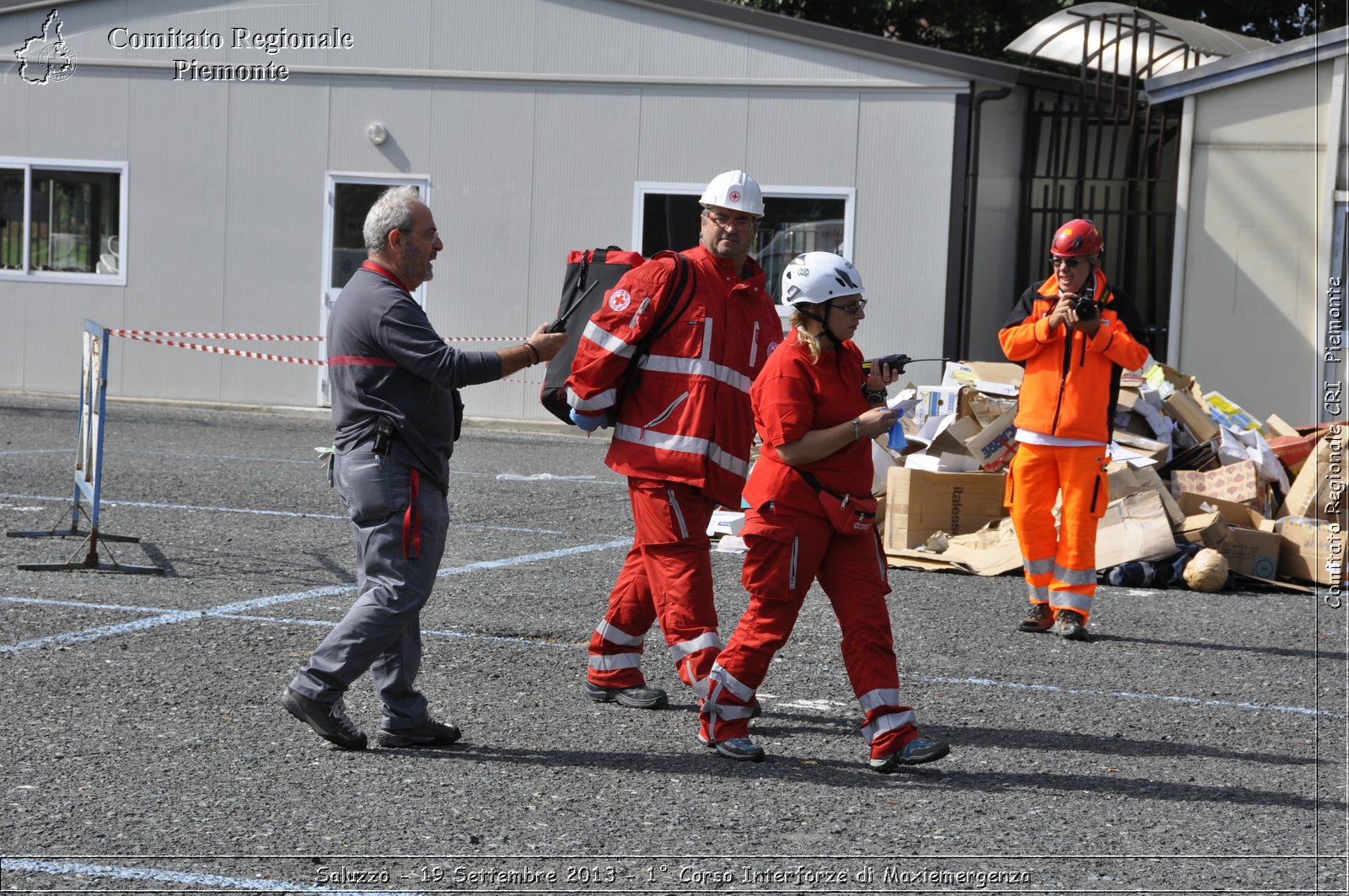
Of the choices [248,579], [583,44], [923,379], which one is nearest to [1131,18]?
[923,379]

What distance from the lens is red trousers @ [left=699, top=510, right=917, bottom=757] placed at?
5.02 meters

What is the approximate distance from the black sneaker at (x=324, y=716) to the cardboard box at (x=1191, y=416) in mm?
7258

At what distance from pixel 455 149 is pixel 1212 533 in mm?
10315

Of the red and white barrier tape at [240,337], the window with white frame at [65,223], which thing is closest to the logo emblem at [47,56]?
the window with white frame at [65,223]

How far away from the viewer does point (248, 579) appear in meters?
7.96

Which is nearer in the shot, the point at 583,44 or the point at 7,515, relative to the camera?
the point at 7,515

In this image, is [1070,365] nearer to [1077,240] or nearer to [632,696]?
[1077,240]

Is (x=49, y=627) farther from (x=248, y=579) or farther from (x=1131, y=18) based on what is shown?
(x=1131, y=18)

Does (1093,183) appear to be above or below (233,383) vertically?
above

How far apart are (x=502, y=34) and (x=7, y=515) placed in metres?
8.97

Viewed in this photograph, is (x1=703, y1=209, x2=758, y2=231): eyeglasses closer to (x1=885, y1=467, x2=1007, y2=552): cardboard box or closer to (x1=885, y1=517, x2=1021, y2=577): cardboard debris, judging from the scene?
(x1=885, y1=517, x2=1021, y2=577): cardboard debris

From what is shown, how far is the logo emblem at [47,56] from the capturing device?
1755cm

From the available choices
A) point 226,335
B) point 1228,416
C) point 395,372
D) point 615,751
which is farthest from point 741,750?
point 226,335

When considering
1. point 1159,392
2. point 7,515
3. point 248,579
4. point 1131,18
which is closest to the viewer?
point 248,579
